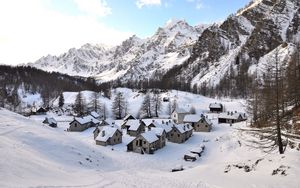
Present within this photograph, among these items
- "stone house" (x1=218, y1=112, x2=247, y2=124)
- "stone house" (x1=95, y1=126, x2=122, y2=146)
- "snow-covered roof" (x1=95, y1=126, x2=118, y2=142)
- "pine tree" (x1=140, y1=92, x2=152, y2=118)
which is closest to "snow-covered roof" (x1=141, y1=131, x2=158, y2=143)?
"stone house" (x1=95, y1=126, x2=122, y2=146)

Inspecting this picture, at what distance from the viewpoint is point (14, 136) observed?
4622 centimetres

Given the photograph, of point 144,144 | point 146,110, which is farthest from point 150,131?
point 146,110

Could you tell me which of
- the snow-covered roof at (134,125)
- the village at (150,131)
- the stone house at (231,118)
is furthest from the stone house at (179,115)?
the snow-covered roof at (134,125)

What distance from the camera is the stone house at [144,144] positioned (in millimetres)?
62781

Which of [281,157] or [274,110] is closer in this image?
[281,157]

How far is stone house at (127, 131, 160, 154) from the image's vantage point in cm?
6278

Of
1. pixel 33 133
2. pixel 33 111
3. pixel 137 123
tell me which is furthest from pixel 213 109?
pixel 33 133

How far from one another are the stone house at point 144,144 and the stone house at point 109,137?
230 inches

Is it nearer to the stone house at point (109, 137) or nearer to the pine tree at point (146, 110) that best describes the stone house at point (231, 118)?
the pine tree at point (146, 110)

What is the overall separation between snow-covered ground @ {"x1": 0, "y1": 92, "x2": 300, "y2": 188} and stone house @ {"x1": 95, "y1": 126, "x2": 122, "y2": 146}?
2186mm

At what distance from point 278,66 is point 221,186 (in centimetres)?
1469

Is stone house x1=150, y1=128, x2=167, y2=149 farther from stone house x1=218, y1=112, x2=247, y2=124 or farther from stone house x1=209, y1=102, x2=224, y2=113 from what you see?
Result: stone house x1=209, y1=102, x2=224, y2=113

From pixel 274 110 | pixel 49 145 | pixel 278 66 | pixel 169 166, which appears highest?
pixel 278 66

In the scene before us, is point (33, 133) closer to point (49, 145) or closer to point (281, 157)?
point (49, 145)
